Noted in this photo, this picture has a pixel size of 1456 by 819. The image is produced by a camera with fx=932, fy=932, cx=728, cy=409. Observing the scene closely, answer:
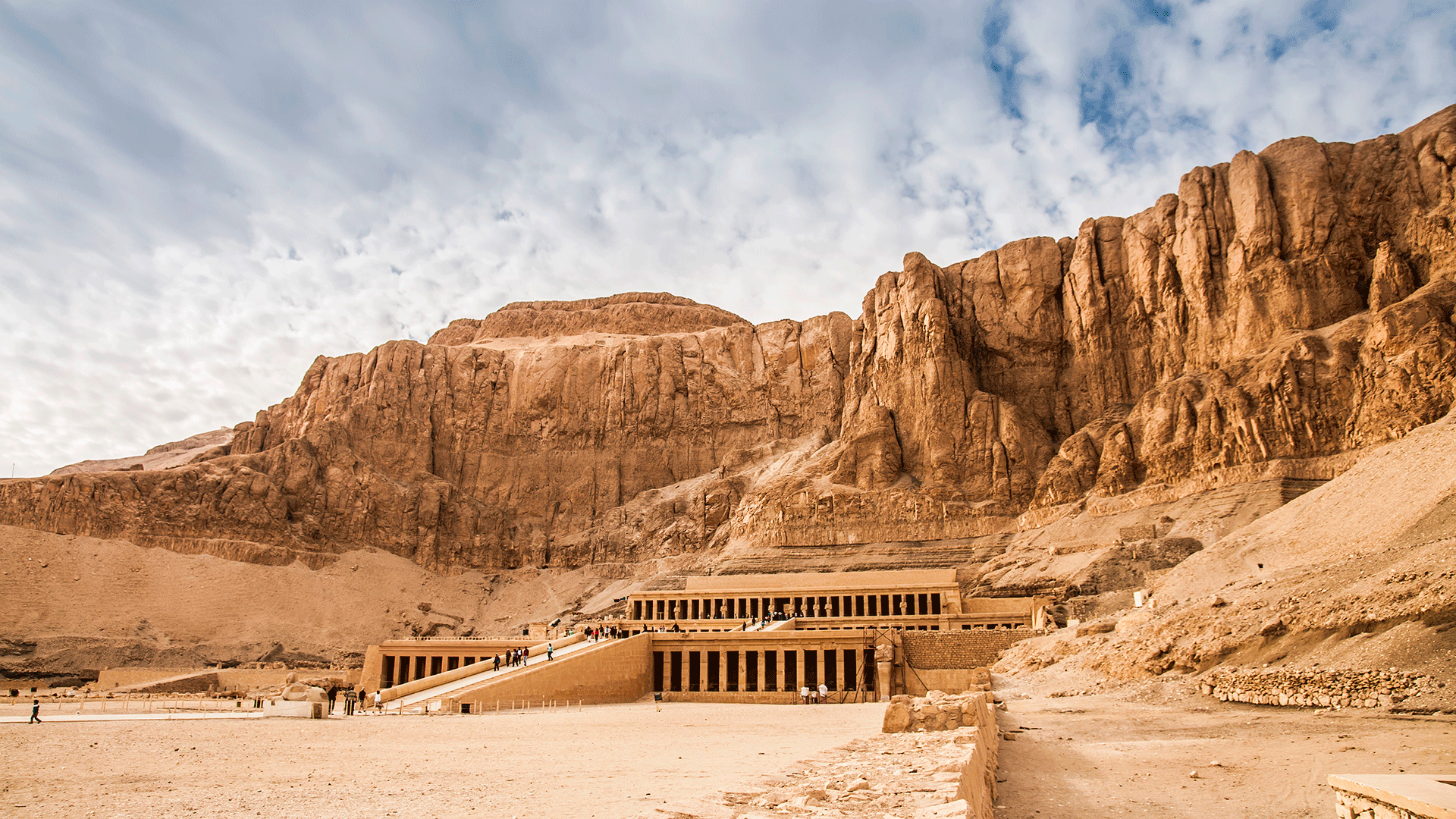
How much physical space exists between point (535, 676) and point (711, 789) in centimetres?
2665

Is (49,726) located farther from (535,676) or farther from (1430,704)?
(1430,704)

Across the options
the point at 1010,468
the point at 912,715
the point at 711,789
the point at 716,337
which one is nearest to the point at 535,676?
the point at 912,715

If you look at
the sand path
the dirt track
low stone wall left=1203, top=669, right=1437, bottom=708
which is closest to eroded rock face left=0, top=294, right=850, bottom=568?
low stone wall left=1203, top=669, right=1437, bottom=708

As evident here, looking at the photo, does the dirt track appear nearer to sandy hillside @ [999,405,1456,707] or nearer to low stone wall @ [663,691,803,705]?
sandy hillside @ [999,405,1456,707]

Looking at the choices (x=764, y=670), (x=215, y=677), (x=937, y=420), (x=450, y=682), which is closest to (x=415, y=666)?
(x=450, y=682)

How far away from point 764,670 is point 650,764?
95.5ft

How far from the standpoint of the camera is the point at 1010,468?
8162cm

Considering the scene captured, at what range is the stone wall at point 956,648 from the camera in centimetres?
4231

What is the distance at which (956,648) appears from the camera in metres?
42.6

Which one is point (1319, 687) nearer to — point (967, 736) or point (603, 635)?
point (967, 736)

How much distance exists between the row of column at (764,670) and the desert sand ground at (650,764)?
1807 centimetres

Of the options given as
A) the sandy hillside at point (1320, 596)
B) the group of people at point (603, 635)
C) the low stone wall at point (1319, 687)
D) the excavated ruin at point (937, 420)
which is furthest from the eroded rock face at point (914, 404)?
the low stone wall at point (1319, 687)

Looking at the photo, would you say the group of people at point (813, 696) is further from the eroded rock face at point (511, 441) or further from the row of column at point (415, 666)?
the eroded rock face at point (511, 441)

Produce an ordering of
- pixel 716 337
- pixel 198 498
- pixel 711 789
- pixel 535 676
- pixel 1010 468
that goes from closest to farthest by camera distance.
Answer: pixel 711 789
pixel 535 676
pixel 1010 468
pixel 198 498
pixel 716 337
